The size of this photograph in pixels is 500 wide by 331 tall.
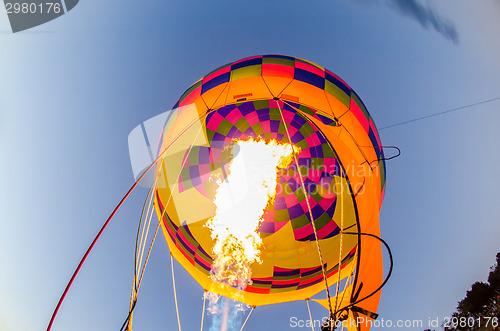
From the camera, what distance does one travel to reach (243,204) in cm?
564

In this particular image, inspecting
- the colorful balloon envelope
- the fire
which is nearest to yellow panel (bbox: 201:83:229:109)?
the colorful balloon envelope

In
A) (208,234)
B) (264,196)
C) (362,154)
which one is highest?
(362,154)

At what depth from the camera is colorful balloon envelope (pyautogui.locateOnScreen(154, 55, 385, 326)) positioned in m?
4.05

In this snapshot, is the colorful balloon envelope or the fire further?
the fire

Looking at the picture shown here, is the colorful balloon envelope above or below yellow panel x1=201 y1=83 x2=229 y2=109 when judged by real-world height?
below

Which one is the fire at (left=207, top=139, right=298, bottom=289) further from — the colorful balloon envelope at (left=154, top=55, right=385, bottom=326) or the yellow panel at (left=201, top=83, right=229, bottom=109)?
the yellow panel at (left=201, top=83, right=229, bottom=109)

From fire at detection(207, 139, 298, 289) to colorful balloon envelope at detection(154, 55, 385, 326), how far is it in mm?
38

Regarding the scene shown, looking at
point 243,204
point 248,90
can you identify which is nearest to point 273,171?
point 243,204

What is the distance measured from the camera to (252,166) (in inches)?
224

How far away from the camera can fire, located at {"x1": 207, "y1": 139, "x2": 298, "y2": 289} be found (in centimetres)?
526

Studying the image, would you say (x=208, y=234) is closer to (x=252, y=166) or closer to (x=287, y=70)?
(x=252, y=166)

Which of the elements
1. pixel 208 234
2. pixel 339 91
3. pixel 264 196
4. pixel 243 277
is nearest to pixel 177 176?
pixel 208 234

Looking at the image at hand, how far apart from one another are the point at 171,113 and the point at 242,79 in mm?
1387

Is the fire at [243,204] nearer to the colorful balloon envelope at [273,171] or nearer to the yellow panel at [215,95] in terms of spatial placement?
the colorful balloon envelope at [273,171]
